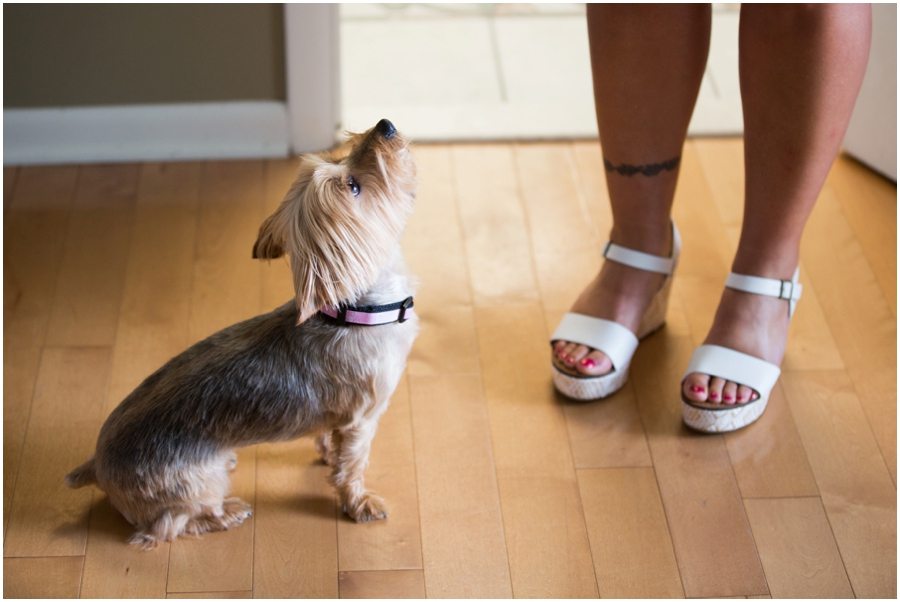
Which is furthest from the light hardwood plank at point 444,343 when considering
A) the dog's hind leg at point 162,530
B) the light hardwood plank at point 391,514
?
the dog's hind leg at point 162,530

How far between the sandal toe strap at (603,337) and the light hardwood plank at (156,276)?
76cm

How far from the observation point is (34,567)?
4.60 feet

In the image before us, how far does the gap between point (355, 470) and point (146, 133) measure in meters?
1.16

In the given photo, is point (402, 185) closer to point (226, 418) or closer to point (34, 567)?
point (226, 418)

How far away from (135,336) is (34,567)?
0.51 metres

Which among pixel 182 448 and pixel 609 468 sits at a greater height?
pixel 182 448

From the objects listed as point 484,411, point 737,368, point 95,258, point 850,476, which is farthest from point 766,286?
point 95,258

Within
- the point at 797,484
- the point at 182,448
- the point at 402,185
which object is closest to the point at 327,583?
the point at 182,448

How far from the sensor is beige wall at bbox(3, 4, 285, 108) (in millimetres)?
1979

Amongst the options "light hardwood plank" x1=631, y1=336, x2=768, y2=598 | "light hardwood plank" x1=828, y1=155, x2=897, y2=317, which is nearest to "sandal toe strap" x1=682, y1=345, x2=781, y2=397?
"light hardwood plank" x1=631, y1=336, x2=768, y2=598

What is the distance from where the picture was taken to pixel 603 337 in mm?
1674

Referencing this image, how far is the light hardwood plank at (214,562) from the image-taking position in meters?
1.40

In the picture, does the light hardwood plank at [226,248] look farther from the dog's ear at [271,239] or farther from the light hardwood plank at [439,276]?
the dog's ear at [271,239]

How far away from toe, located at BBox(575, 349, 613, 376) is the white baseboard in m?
1.00
